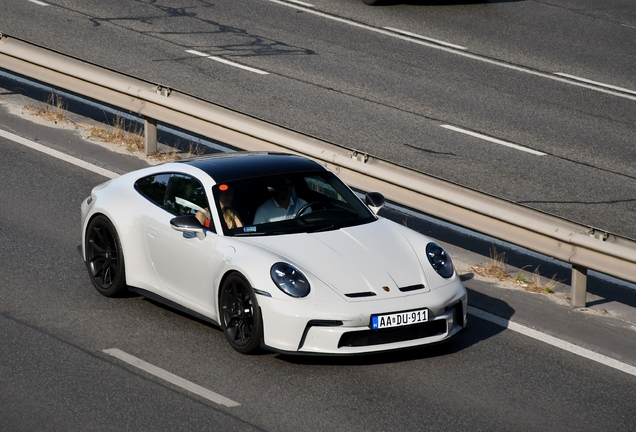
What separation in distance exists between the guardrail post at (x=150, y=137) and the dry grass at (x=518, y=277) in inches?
189

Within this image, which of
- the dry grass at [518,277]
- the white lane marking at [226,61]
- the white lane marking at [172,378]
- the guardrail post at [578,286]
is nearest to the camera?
the white lane marking at [172,378]

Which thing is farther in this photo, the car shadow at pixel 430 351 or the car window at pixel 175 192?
the car window at pixel 175 192

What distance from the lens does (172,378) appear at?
24.4ft

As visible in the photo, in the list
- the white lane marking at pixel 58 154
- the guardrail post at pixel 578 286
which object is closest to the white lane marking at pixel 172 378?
the guardrail post at pixel 578 286

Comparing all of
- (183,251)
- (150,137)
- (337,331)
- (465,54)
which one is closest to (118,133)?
(150,137)

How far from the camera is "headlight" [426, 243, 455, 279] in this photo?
823 centimetres

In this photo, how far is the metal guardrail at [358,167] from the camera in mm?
9070

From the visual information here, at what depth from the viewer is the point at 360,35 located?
778 inches

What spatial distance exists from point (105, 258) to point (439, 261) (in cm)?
298

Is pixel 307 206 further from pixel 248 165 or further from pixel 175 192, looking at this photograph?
pixel 175 192

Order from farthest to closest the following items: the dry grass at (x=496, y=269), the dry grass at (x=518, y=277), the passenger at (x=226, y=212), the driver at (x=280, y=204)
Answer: the dry grass at (x=496, y=269), the dry grass at (x=518, y=277), the driver at (x=280, y=204), the passenger at (x=226, y=212)

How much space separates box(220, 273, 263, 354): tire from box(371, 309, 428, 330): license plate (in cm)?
84

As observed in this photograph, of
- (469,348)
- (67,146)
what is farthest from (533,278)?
(67,146)

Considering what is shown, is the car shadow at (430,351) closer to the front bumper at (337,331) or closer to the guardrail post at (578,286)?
the front bumper at (337,331)
